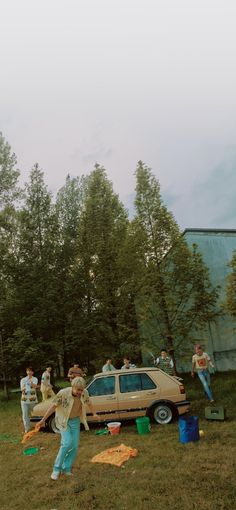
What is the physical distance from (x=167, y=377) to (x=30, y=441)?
393cm

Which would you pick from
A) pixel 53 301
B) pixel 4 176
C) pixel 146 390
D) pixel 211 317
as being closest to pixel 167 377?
pixel 146 390

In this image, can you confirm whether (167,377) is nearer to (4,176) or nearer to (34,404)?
(34,404)

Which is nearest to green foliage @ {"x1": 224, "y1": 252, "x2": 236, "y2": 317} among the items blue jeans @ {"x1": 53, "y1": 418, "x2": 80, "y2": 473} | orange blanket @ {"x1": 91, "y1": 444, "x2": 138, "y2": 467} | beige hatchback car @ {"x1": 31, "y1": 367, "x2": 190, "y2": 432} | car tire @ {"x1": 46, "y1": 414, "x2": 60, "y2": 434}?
beige hatchback car @ {"x1": 31, "y1": 367, "x2": 190, "y2": 432}

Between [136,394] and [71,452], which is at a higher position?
[136,394]

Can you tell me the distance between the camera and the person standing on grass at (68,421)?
6402 mm

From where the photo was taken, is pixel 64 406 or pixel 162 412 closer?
pixel 64 406

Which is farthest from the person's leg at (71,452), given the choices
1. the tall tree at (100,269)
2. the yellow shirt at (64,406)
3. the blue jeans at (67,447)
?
the tall tree at (100,269)

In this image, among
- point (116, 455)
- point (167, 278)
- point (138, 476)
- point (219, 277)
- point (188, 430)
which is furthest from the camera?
point (219, 277)

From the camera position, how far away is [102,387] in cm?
1016

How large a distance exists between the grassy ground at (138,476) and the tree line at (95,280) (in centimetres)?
744

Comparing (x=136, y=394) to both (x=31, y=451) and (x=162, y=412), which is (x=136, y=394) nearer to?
(x=162, y=412)

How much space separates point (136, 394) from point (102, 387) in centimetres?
94

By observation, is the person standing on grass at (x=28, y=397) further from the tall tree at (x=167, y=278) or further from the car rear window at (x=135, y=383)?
the tall tree at (x=167, y=278)

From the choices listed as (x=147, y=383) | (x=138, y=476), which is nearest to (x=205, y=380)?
(x=147, y=383)
